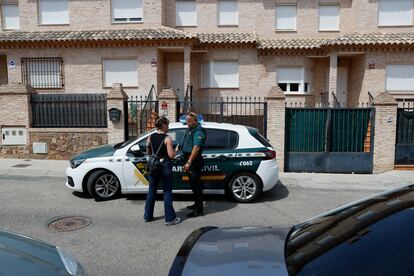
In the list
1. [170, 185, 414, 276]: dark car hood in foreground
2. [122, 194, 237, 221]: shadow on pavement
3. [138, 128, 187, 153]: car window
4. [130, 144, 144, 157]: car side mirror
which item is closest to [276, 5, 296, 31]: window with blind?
[138, 128, 187, 153]: car window

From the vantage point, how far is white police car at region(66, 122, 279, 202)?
7039 mm

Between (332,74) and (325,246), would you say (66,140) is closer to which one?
(325,246)

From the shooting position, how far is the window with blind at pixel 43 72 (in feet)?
56.5

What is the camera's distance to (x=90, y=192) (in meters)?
7.12

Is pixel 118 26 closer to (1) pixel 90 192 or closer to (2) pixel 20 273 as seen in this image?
(1) pixel 90 192

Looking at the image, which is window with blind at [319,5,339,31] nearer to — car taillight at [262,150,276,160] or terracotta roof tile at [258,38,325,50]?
terracotta roof tile at [258,38,325,50]

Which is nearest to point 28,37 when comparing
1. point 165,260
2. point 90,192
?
point 90,192

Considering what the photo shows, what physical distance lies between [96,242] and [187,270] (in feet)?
10.7

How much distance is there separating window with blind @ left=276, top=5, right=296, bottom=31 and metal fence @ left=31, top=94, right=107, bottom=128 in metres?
11.5

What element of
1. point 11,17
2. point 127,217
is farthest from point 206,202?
point 11,17

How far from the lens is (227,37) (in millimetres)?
17500

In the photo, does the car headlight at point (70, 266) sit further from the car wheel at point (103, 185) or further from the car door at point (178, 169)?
A: the car wheel at point (103, 185)

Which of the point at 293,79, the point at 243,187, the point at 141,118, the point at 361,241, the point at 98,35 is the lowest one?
the point at 243,187

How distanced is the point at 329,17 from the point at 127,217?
667 inches
